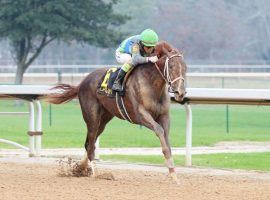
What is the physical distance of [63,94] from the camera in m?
13.1

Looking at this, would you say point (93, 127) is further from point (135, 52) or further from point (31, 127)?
point (31, 127)

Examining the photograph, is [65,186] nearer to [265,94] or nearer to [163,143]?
[163,143]

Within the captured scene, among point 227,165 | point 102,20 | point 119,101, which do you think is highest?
point 102,20

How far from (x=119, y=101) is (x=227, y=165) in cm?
332

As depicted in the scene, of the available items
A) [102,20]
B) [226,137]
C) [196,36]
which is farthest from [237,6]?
[226,137]

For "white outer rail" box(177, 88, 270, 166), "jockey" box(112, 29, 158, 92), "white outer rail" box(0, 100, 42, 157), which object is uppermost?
"jockey" box(112, 29, 158, 92)

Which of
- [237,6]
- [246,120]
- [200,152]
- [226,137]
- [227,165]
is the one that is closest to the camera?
[227,165]

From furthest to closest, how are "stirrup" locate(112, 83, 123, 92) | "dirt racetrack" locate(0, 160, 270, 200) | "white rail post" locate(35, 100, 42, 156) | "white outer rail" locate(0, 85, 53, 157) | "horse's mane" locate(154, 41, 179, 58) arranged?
"white rail post" locate(35, 100, 42, 156) → "white outer rail" locate(0, 85, 53, 157) → "stirrup" locate(112, 83, 123, 92) → "horse's mane" locate(154, 41, 179, 58) → "dirt racetrack" locate(0, 160, 270, 200)

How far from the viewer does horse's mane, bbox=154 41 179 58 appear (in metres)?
11.1

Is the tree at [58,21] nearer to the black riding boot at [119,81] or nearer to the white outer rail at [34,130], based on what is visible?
the white outer rail at [34,130]

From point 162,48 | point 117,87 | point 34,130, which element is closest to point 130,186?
point 117,87

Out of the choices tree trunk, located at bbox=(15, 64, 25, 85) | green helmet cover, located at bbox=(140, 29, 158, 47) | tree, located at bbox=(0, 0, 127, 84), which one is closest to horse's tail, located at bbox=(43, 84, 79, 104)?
green helmet cover, located at bbox=(140, 29, 158, 47)

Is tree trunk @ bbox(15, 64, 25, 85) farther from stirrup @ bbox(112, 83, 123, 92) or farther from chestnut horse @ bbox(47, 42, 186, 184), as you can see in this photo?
stirrup @ bbox(112, 83, 123, 92)

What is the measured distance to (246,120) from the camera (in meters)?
28.0
